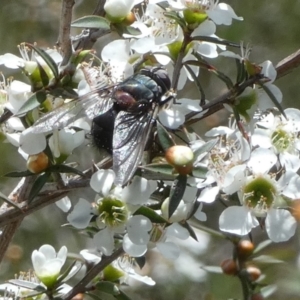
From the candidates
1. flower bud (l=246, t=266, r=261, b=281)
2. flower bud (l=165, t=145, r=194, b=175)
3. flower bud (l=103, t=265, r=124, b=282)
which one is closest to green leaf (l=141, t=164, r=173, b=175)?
flower bud (l=165, t=145, r=194, b=175)

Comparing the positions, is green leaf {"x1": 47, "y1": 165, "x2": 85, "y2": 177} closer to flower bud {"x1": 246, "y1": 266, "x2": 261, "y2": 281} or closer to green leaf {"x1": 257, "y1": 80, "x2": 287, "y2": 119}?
green leaf {"x1": 257, "y1": 80, "x2": 287, "y2": 119}

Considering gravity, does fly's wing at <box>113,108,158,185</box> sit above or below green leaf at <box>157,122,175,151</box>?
below

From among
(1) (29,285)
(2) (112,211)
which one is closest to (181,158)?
(2) (112,211)

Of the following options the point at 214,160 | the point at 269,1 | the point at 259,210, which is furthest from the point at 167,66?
the point at 269,1

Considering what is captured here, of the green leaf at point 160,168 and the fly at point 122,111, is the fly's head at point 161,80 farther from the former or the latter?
the green leaf at point 160,168

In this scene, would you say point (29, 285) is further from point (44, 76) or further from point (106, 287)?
point (44, 76)

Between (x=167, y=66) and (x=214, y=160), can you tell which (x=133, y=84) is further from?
(x=214, y=160)
